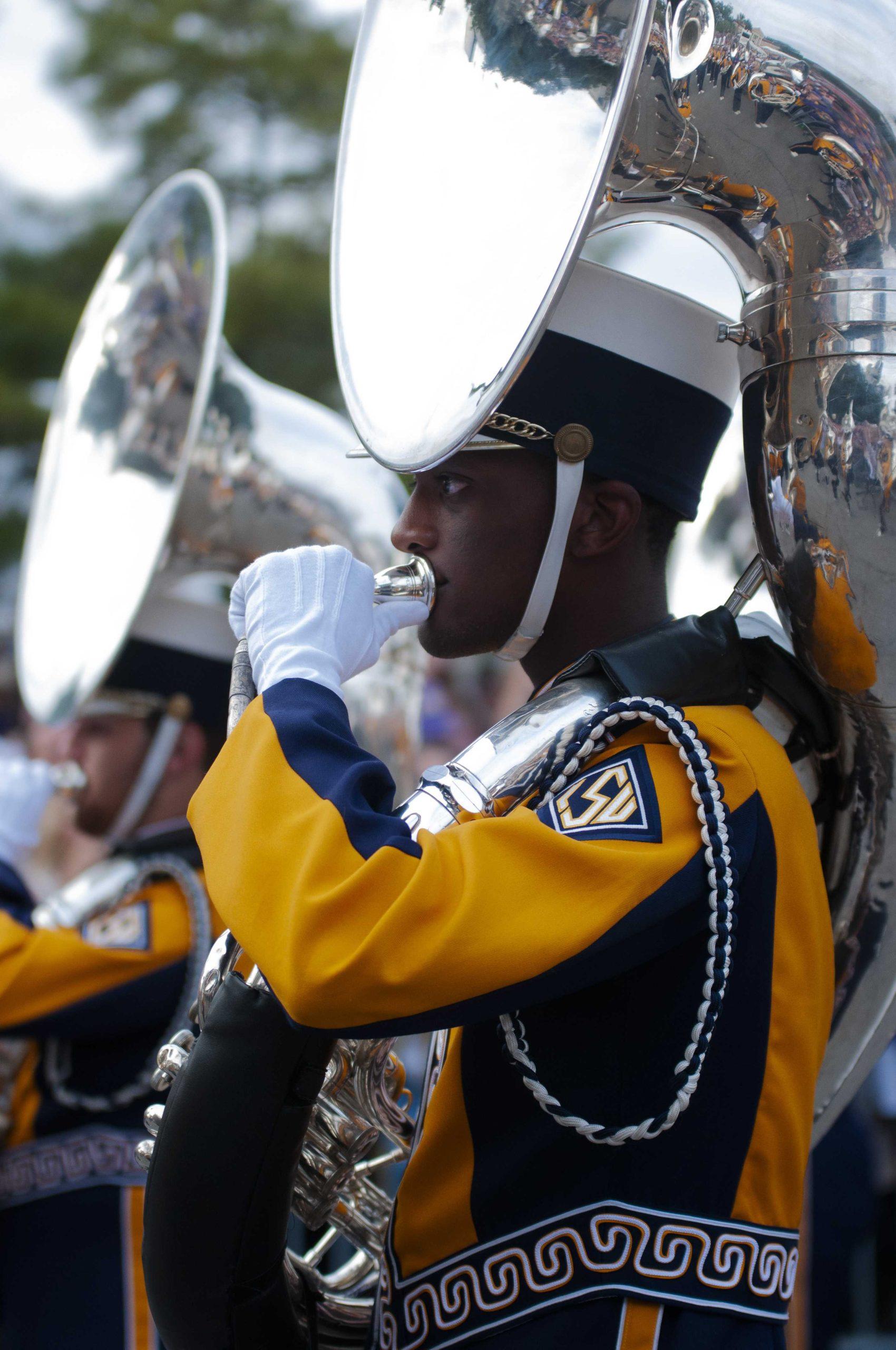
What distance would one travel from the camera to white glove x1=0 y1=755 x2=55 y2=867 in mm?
3580

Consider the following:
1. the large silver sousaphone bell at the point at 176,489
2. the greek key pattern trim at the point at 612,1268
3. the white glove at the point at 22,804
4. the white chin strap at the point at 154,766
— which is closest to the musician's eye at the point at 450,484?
the greek key pattern trim at the point at 612,1268

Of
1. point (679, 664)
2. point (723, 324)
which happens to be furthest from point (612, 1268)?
point (723, 324)

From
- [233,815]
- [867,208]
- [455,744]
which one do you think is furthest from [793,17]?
[455,744]

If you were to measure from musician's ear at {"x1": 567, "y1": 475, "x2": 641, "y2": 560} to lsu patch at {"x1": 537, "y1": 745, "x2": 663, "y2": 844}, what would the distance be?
364mm

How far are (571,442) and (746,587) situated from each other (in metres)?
0.32

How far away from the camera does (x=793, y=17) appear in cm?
151

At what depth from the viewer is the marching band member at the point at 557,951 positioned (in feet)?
4.42

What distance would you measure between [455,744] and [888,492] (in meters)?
5.03

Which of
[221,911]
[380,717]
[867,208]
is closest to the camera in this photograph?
A: [221,911]

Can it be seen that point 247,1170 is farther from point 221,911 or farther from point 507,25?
point 507,25

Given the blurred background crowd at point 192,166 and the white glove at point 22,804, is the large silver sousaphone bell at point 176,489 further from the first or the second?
the blurred background crowd at point 192,166

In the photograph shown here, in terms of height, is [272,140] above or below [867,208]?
above

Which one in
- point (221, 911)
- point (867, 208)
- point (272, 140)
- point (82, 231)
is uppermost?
point (272, 140)

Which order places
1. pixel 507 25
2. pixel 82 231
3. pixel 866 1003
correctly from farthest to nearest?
1. pixel 82 231
2. pixel 866 1003
3. pixel 507 25
